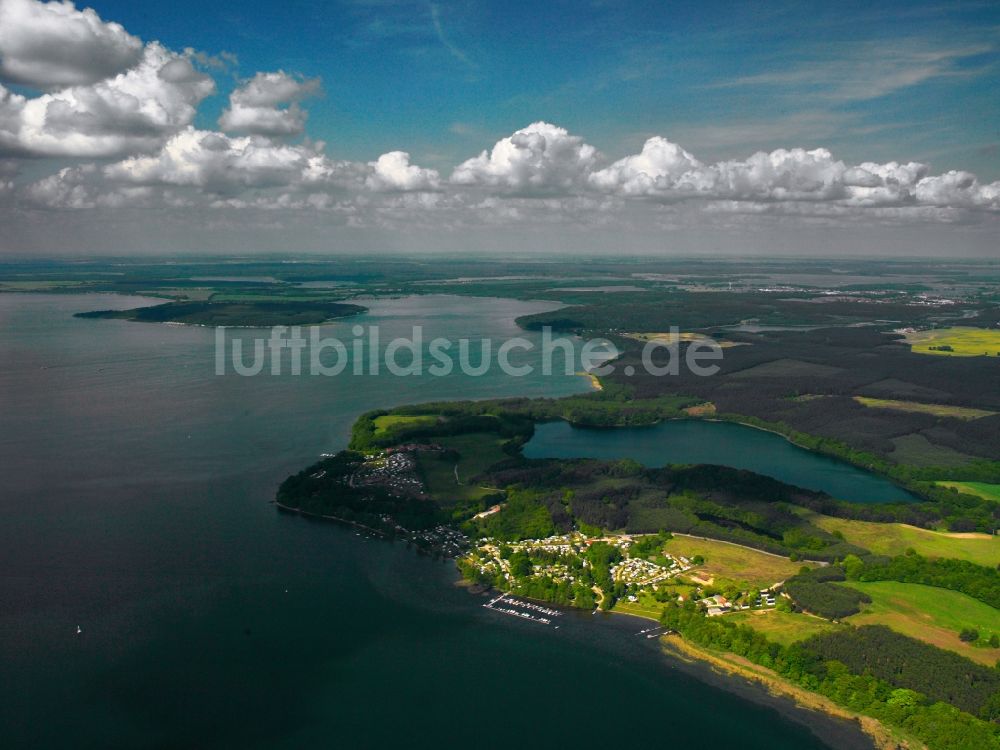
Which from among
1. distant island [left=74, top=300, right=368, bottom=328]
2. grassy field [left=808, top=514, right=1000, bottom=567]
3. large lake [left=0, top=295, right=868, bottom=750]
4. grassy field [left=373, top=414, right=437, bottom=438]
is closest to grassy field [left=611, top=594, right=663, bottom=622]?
large lake [left=0, top=295, right=868, bottom=750]

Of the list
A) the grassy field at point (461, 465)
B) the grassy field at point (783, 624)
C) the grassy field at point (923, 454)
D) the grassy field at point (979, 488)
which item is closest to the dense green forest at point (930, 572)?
the grassy field at point (783, 624)

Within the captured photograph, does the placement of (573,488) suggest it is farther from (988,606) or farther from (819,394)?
(819,394)

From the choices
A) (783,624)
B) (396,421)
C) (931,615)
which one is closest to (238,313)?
(396,421)

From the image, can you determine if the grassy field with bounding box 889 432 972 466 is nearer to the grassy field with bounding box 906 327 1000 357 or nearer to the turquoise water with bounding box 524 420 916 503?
the turquoise water with bounding box 524 420 916 503

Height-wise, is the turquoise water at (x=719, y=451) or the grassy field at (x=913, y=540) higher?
the turquoise water at (x=719, y=451)

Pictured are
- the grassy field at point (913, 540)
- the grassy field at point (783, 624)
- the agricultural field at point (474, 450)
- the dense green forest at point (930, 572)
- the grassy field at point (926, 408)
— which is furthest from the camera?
the grassy field at point (926, 408)

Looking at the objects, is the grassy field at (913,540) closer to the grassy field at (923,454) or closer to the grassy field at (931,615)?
the grassy field at (931,615)

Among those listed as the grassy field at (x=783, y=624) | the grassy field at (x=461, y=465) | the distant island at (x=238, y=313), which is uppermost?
the distant island at (x=238, y=313)

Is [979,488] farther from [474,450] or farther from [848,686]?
[474,450]
